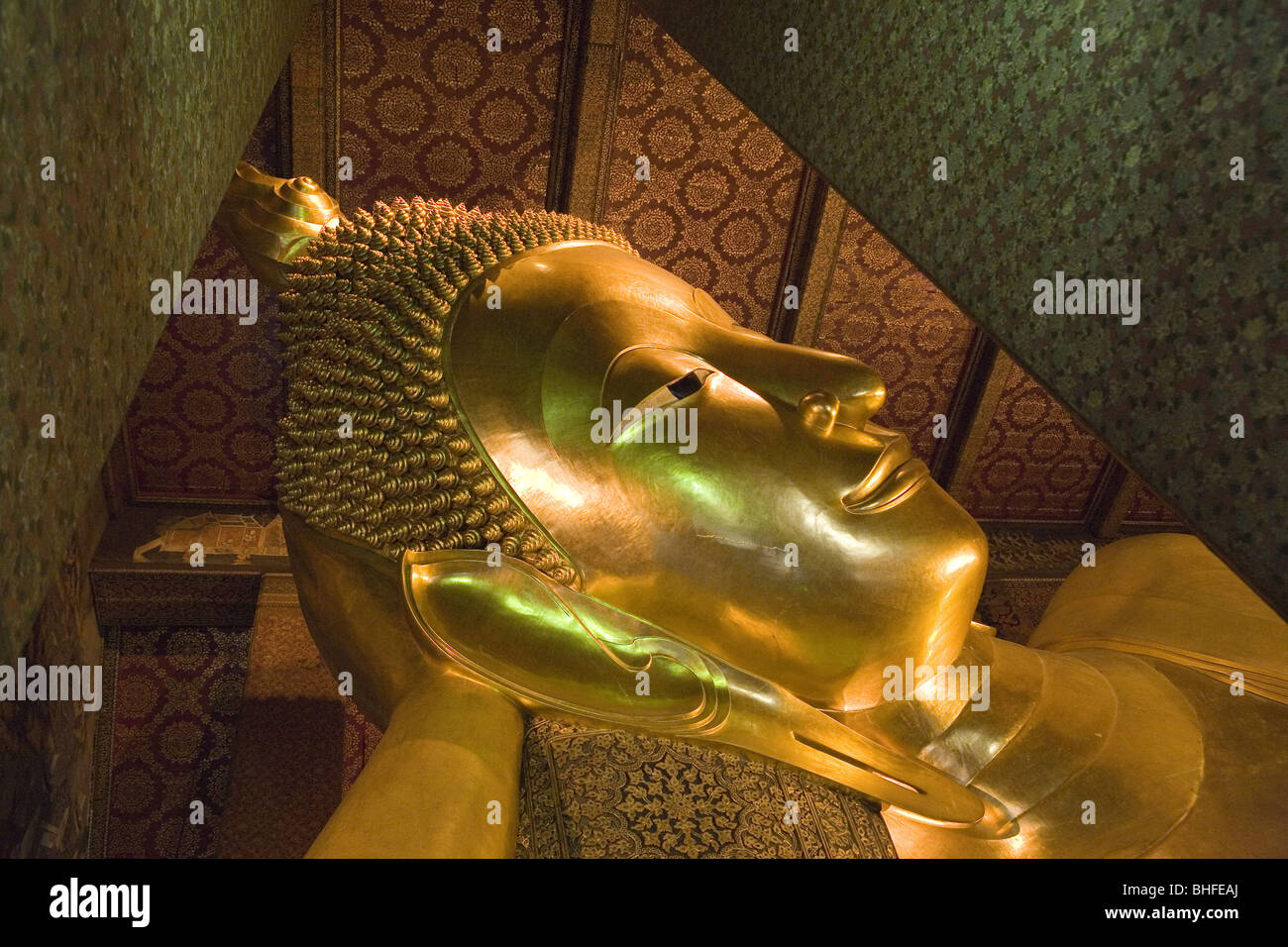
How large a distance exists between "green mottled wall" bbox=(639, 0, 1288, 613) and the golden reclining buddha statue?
430mm

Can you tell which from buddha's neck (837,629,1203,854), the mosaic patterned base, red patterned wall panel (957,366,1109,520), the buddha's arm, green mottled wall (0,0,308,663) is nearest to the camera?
green mottled wall (0,0,308,663)

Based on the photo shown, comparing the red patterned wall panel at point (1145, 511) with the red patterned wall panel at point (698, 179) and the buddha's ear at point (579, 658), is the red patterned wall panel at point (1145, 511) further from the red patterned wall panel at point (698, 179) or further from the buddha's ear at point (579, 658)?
the buddha's ear at point (579, 658)

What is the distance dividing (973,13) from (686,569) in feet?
2.38

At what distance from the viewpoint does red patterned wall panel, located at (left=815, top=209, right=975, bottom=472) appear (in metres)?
2.96

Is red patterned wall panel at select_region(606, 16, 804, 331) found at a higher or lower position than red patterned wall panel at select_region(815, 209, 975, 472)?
higher

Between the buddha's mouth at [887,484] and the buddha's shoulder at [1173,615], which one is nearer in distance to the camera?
the buddha's mouth at [887,484]

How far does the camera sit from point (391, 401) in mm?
1350

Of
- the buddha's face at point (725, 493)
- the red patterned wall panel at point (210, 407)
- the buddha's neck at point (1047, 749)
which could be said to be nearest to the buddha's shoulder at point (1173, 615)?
the buddha's neck at point (1047, 749)

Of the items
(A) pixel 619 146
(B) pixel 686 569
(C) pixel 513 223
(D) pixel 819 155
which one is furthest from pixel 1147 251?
(A) pixel 619 146

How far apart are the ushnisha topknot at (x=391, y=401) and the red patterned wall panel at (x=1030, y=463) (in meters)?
2.20

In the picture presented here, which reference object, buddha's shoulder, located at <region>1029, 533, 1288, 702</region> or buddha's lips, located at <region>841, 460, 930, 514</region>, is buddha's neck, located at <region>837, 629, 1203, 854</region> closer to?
buddha's shoulder, located at <region>1029, 533, 1288, 702</region>

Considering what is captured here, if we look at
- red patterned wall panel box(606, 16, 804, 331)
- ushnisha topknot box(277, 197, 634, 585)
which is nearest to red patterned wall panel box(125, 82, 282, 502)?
red patterned wall panel box(606, 16, 804, 331)

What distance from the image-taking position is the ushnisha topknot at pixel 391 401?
4.36 feet

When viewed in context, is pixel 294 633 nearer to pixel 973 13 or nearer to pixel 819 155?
pixel 819 155
